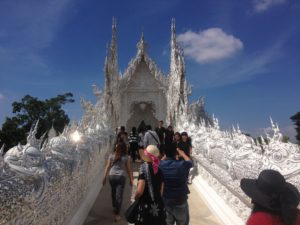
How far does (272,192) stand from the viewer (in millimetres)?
1390

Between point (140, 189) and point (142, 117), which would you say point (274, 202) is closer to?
point (140, 189)

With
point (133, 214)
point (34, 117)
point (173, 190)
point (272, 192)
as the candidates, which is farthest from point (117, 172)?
point (34, 117)

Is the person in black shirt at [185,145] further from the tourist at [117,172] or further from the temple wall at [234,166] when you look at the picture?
the tourist at [117,172]

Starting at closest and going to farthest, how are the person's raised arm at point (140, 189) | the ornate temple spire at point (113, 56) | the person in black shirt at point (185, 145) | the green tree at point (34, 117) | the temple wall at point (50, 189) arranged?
the temple wall at point (50, 189) → the person's raised arm at point (140, 189) → the person in black shirt at point (185, 145) → the ornate temple spire at point (113, 56) → the green tree at point (34, 117)

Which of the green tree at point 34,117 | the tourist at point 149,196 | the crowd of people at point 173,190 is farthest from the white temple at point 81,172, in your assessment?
the green tree at point 34,117

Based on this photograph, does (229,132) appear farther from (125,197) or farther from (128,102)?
(128,102)

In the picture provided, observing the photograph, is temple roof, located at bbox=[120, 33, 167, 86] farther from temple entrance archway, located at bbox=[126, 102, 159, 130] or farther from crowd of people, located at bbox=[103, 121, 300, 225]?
crowd of people, located at bbox=[103, 121, 300, 225]

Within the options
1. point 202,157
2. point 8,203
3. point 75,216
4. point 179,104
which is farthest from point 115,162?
point 179,104

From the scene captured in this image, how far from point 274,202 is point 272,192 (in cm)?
4

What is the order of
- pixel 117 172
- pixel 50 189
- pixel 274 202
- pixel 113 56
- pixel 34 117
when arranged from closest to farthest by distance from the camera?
pixel 274 202
pixel 50 189
pixel 117 172
pixel 113 56
pixel 34 117

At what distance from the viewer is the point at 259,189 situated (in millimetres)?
1425

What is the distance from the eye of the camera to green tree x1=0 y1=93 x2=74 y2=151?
24.6 meters

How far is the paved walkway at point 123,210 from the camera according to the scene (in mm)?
4152

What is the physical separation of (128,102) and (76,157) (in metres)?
10.3
